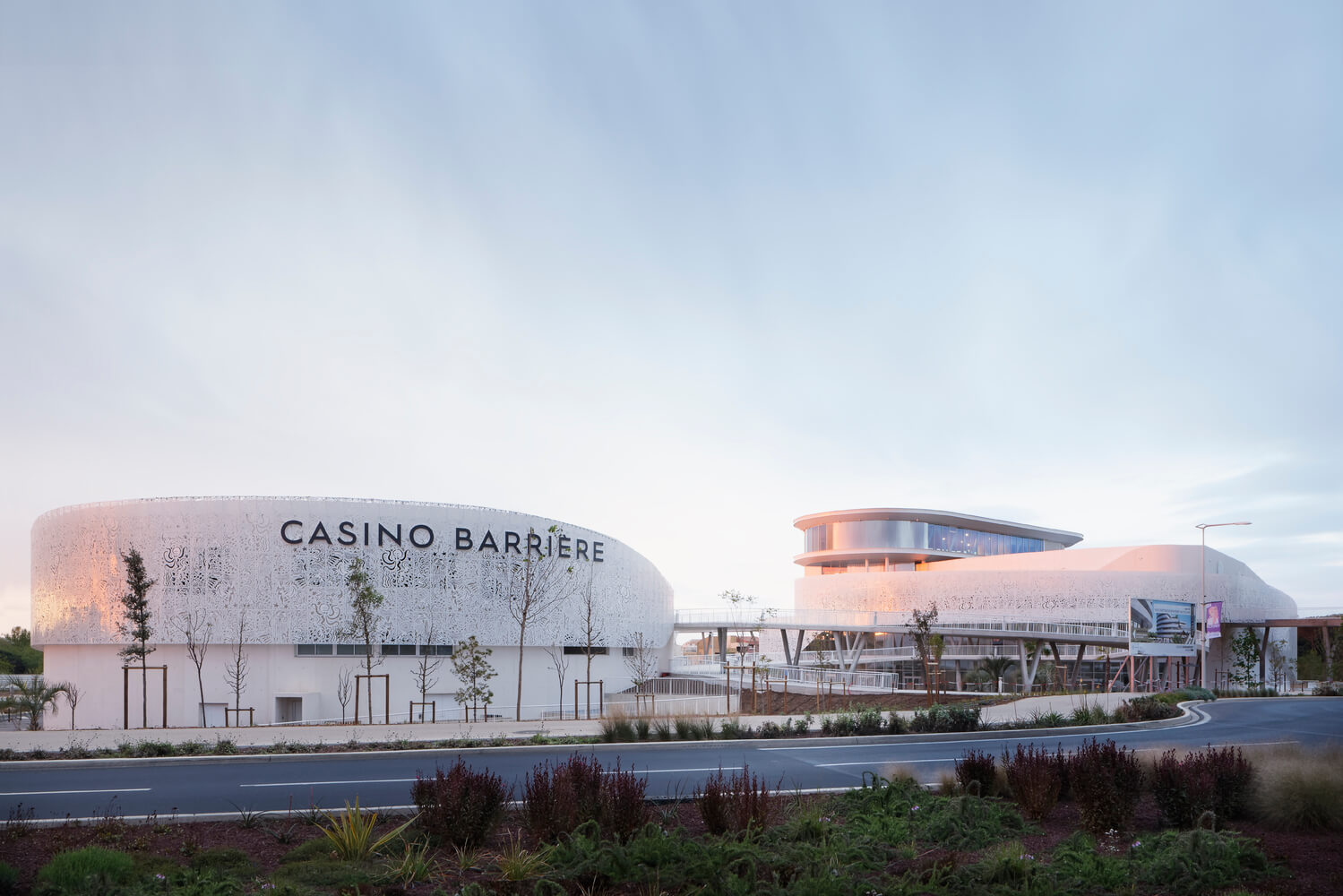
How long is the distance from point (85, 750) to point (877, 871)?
53.2ft

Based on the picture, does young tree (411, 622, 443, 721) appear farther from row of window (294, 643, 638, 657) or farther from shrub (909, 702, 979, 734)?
shrub (909, 702, 979, 734)

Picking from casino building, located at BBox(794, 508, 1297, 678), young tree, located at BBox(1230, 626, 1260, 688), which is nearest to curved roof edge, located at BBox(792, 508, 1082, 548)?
casino building, located at BBox(794, 508, 1297, 678)

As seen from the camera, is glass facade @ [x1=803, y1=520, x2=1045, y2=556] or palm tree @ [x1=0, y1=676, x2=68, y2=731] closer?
palm tree @ [x1=0, y1=676, x2=68, y2=731]

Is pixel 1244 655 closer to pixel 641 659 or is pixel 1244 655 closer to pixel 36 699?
pixel 641 659

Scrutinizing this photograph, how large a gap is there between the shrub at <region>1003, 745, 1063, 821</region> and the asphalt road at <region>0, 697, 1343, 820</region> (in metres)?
2.44

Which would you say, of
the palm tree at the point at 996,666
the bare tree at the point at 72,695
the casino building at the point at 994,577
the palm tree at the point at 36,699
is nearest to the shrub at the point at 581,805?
the palm tree at the point at 36,699

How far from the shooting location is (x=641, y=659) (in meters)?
52.6

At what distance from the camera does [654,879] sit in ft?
22.5

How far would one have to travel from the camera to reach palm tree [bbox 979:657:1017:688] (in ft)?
173

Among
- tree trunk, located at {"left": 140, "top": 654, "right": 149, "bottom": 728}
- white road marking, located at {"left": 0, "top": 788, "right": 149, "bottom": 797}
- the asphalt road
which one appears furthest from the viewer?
tree trunk, located at {"left": 140, "top": 654, "right": 149, "bottom": 728}

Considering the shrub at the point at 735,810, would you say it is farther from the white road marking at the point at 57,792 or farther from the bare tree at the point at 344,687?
the bare tree at the point at 344,687

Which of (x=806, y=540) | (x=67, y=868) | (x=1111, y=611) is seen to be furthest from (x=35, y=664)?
(x=67, y=868)

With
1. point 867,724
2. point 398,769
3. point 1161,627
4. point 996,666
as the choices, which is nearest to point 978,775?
point 398,769

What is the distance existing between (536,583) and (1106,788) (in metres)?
40.9
